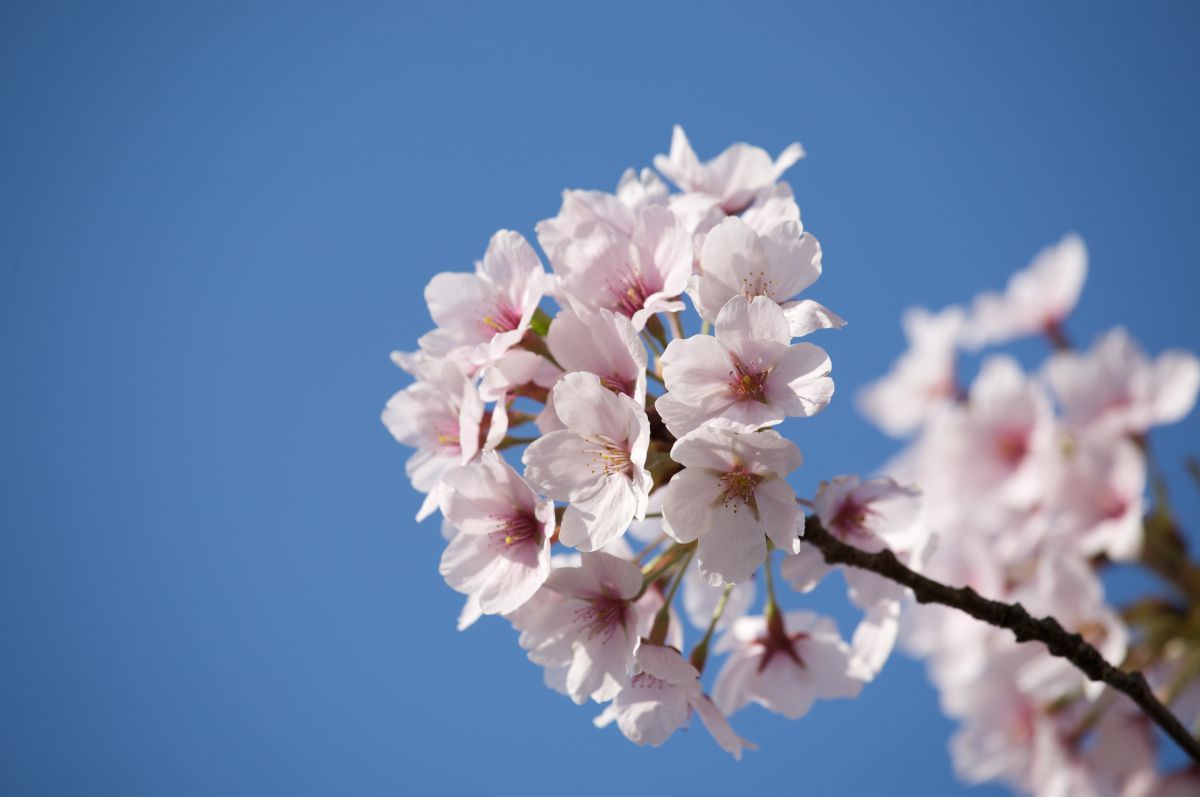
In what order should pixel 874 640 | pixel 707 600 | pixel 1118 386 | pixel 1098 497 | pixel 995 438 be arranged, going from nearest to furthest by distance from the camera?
1. pixel 874 640
2. pixel 707 600
3. pixel 1098 497
4. pixel 1118 386
5. pixel 995 438

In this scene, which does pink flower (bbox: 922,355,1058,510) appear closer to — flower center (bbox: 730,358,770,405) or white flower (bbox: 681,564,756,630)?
white flower (bbox: 681,564,756,630)

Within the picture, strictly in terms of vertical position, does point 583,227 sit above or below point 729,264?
above

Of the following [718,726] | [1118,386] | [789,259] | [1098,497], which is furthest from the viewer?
[1118,386]

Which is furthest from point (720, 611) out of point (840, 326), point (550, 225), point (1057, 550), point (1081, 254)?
point (1081, 254)

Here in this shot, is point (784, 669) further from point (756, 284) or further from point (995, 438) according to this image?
point (995, 438)

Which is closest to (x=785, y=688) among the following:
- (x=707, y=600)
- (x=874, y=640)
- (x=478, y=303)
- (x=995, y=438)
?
(x=874, y=640)
